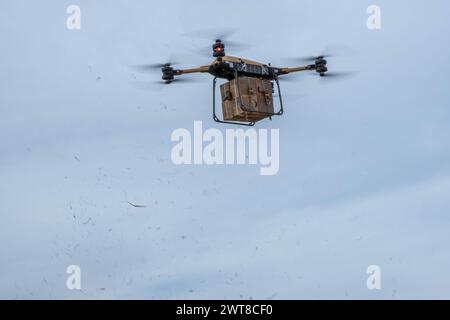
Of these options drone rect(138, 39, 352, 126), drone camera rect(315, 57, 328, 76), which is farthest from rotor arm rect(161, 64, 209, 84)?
drone camera rect(315, 57, 328, 76)

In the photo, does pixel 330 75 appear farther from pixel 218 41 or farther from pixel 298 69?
pixel 218 41

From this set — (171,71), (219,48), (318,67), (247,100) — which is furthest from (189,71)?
(318,67)

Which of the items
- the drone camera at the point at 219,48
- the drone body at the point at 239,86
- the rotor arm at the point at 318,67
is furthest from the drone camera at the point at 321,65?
the drone camera at the point at 219,48

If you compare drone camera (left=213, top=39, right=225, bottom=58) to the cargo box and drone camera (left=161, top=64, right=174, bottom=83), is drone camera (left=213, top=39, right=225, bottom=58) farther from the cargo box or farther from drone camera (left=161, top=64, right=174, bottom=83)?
drone camera (left=161, top=64, right=174, bottom=83)

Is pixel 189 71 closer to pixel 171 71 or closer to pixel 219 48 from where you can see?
pixel 171 71

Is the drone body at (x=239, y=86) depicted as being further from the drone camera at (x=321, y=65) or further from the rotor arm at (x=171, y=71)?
the drone camera at (x=321, y=65)

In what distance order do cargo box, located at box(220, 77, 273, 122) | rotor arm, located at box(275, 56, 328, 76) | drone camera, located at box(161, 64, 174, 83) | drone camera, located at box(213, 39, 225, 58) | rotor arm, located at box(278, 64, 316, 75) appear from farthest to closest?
rotor arm, located at box(275, 56, 328, 76)
rotor arm, located at box(278, 64, 316, 75)
drone camera, located at box(161, 64, 174, 83)
drone camera, located at box(213, 39, 225, 58)
cargo box, located at box(220, 77, 273, 122)

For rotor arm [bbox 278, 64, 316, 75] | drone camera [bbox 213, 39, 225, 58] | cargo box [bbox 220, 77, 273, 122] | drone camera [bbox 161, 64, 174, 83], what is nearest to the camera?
cargo box [bbox 220, 77, 273, 122]

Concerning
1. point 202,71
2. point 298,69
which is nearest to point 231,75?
point 202,71

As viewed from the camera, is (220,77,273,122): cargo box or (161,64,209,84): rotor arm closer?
(220,77,273,122): cargo box
